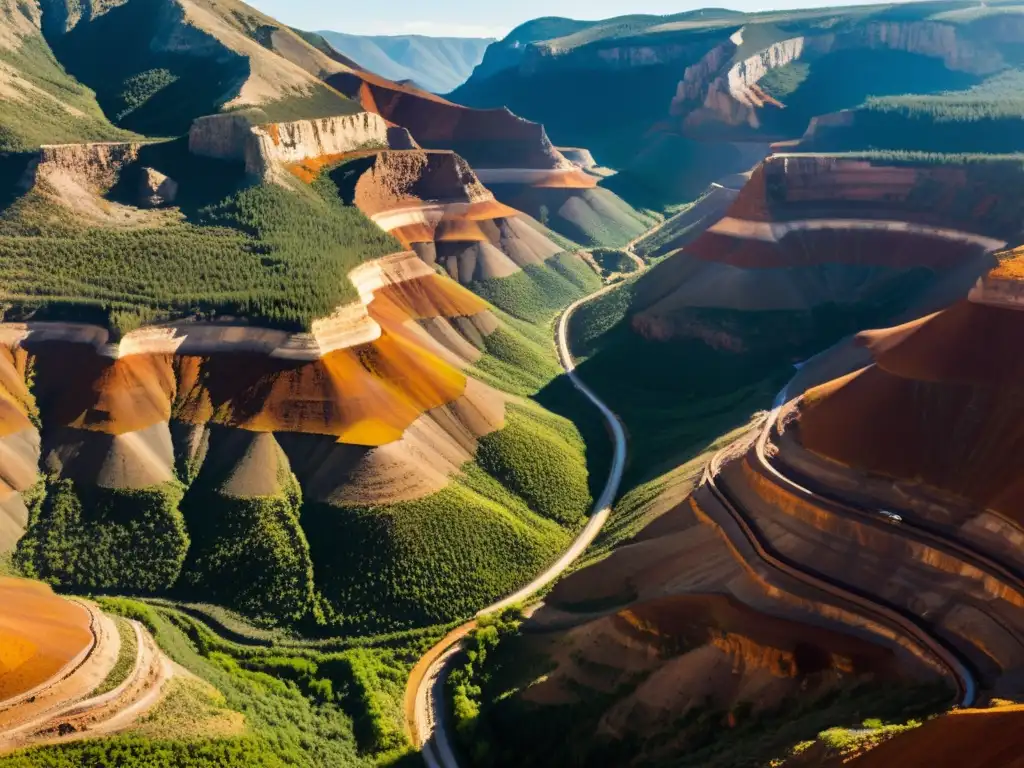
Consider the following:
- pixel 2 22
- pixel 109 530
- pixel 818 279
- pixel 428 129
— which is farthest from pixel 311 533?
pixel 428 129

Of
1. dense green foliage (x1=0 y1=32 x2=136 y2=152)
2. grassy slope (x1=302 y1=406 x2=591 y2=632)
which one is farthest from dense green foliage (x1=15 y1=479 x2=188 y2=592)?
dense green foliage (x1=0 y1=32 x2=136 y2=152)

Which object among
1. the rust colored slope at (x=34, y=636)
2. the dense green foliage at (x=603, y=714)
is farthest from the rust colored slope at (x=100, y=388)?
the dense green foliage at (x=603, y=714)

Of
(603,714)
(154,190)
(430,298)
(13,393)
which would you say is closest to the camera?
(603,714)

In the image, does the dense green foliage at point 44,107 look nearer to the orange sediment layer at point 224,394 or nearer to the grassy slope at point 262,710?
the orange sediment layer at point 224,394

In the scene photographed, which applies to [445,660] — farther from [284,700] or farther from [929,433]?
[929,433]

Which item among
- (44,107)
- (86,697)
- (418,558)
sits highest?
(44,107)

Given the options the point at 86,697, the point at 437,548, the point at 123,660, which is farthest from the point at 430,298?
the point at 86,697

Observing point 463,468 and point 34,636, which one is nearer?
point 34,636
